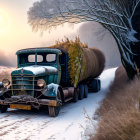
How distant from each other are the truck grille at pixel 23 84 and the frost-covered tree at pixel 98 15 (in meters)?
5.51

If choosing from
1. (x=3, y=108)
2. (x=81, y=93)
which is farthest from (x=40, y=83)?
(x=81, y=93)

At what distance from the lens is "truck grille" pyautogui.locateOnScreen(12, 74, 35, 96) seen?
25.6ft

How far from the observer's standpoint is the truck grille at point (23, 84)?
25.6ft

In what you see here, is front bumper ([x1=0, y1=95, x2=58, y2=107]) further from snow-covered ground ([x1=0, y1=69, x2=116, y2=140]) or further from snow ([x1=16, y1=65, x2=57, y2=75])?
snow ([x1=16, y1=65, x2=57, y2=75])

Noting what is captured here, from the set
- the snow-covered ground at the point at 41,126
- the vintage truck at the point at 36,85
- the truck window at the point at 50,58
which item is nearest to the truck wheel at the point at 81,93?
the vintage truck at the point at 36,85

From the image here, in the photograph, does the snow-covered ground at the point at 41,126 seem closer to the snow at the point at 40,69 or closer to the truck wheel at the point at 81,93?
the snow at the point at 40,69

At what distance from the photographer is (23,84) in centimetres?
788

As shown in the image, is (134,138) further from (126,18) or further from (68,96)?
(126,18)

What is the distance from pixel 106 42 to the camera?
2579 inches

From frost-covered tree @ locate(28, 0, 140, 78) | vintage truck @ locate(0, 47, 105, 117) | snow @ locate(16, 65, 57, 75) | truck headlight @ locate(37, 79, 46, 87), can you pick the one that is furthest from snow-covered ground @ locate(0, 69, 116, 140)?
frost-covered tree @ locate(28, 0, 140, 78)

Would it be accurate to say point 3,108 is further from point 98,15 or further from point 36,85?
point 98,15

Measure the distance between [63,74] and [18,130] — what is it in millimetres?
4877

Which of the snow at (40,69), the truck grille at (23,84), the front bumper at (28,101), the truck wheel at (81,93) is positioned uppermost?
the snow at (40,69)

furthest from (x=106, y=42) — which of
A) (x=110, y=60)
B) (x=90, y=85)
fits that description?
(x=90, y=85)
